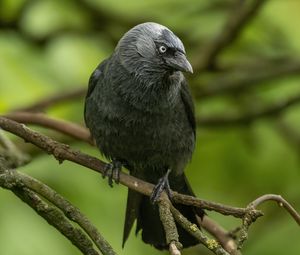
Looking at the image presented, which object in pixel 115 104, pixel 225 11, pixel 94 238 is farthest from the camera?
pixel 225 11

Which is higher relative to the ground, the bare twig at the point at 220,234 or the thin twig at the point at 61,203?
the thin twig at the point at 61,203

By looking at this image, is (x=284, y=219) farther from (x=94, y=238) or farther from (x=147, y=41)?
(x=94, y=238)

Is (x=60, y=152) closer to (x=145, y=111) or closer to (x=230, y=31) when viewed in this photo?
(x=145, y=111)

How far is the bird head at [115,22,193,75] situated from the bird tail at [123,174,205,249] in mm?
619

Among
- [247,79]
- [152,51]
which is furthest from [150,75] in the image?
[247,79]

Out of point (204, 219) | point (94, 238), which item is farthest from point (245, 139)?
point (94, 238)

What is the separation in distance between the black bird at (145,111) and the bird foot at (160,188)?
0.01 metres

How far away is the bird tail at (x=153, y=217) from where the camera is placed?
398 centimetres

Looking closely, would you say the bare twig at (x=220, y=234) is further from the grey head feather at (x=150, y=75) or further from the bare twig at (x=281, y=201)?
the grey head feather at (x=150, y=75)

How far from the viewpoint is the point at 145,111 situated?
13.2 feet

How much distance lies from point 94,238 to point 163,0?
312cm

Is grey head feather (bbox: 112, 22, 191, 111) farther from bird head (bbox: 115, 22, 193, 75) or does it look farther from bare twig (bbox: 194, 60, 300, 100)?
bare twig (bbox: 194, 60, 300, 100)

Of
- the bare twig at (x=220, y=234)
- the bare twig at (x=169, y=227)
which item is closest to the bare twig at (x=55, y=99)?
the bare twig at (x=220, y=234)

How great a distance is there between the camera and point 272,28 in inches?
231
